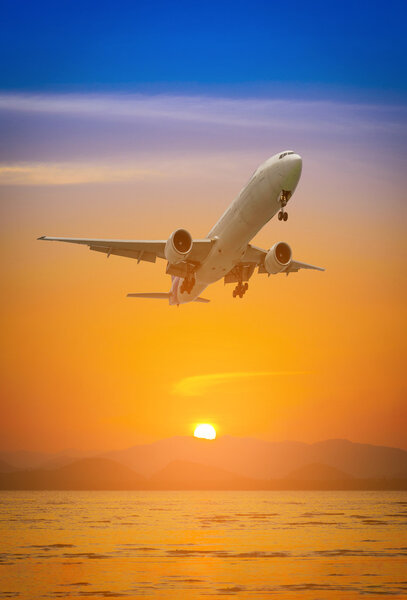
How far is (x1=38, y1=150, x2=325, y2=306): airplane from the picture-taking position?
4147 centimetres

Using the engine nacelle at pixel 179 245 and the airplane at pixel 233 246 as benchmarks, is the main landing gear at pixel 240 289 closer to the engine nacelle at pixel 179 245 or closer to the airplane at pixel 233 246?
the airplane at pixel 233 246

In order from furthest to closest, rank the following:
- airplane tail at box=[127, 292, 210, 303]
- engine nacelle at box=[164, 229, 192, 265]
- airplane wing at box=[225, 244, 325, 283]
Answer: airplane tail at box=[127, 292, 210, 303]
airplane wing at box=[225, 244, 325, 283]
engine nacelle at box=[164, 229, 192, 265]

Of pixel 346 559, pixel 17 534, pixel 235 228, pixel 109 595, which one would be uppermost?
pixel 235 228

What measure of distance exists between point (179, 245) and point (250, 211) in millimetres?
6990

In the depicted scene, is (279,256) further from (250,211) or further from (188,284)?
(250,211)

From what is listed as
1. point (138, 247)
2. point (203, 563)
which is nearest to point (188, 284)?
point (138, 247)

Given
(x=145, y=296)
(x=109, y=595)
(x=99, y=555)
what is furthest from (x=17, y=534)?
(x=109, y=595)

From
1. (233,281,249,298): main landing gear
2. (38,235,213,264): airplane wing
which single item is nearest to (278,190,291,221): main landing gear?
(38,235,213,264): airplane wing

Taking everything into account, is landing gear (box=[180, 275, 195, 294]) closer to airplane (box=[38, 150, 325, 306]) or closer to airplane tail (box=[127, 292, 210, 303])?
airplane (box=[38, 150, 325, 306])

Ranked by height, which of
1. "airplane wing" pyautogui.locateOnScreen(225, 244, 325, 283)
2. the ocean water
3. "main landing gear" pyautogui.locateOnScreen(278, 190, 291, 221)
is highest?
"airplane wing" pyautogui.locateOnScreen(225, 244, 325, 283)

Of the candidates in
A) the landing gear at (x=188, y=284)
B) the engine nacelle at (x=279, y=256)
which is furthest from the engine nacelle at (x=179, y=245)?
the engine nacelle at (x=279, y=256)

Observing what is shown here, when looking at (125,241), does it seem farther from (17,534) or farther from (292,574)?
(17,534)

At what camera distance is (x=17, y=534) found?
67688 mm

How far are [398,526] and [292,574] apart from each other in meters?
43.1
